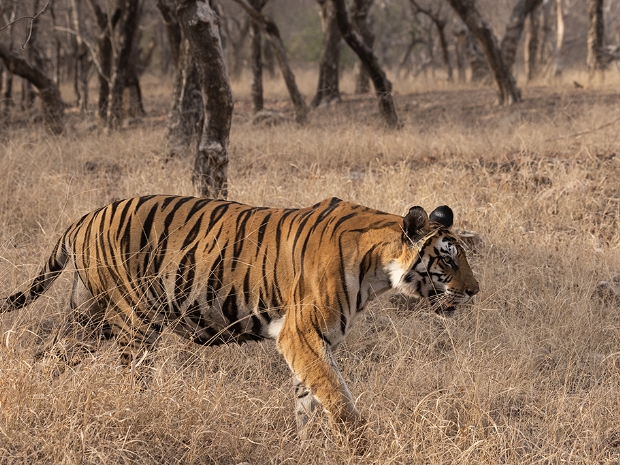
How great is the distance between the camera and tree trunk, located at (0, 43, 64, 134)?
400 inches

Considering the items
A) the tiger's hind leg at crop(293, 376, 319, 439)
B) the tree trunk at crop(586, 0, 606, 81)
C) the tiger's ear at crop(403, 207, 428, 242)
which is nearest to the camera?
the tiger's ear at crop(403, 207, 428, 242)

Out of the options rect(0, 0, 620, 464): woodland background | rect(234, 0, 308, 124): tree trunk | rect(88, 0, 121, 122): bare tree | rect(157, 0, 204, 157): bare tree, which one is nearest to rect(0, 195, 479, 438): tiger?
rect(0, 0, 620, 464): woodland background

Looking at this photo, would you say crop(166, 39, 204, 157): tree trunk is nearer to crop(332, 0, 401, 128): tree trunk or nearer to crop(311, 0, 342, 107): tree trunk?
crop(332, 0, 401, 128): tree trunk

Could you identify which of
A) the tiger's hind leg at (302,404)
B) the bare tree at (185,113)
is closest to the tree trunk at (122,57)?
the bare tree at (185,113)

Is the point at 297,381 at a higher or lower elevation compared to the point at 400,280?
lower

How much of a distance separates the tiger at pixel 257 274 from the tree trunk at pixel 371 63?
6955 mm

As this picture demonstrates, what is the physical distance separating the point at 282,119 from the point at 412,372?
26.9 ft

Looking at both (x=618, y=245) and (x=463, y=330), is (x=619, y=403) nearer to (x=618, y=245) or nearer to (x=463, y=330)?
(x=463, y=330)

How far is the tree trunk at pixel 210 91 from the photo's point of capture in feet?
19.7

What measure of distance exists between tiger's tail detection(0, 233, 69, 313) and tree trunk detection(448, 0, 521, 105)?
9.19 meters

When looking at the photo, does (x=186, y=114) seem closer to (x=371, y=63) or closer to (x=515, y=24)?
(x=371, y=63)

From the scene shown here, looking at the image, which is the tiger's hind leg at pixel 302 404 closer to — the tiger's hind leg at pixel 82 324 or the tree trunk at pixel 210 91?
the tiger's hind leg at pixel 82 324

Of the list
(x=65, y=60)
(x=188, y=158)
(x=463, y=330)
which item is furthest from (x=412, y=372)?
(x=65, y=60)

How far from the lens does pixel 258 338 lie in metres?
3.43
